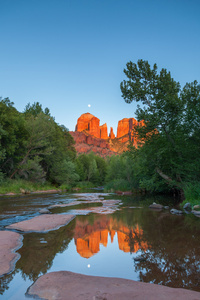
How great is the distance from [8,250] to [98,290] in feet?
8.42

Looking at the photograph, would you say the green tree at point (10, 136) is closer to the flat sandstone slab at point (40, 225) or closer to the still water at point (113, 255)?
the flat sandstone slab at point (40, 225)

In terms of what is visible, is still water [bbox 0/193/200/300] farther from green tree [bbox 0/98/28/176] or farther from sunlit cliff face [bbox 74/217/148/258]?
green tree [bbox 0/98/28/176]

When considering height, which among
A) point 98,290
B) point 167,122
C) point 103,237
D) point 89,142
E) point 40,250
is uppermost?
point 89,142

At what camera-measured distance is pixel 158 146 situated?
16922mm

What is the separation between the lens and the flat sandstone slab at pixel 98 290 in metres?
2.58

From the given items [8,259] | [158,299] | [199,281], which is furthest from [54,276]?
[199,281]

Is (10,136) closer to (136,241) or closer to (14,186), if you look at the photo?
(14,186)

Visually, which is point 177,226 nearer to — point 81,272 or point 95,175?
point 81,272

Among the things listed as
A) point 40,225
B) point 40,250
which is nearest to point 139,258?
point 40,250

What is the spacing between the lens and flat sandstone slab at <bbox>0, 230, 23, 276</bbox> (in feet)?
11.9

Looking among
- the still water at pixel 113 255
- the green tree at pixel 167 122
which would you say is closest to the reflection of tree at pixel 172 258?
the still water at pixel 113 255

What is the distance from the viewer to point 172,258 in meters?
4.14

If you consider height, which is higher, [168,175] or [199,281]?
[168,175]

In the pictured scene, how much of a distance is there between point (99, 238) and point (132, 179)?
2669 cm
